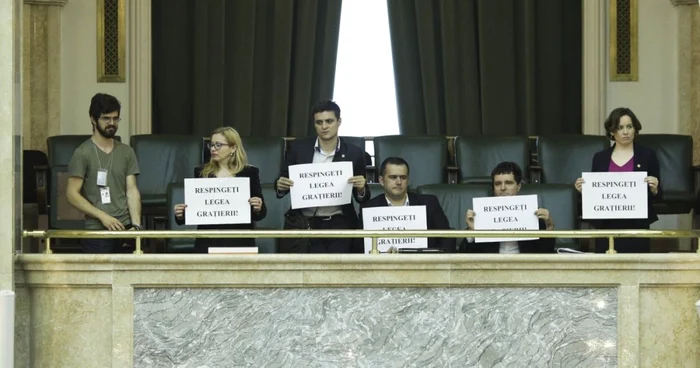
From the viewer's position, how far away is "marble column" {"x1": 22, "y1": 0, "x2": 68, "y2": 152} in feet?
35.0

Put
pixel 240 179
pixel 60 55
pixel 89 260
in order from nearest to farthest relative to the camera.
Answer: pixel 89 260 < pixel 240 179 < pixel 60 55

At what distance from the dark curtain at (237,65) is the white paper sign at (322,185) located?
4.77 metres

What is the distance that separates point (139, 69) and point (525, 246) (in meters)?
4.97

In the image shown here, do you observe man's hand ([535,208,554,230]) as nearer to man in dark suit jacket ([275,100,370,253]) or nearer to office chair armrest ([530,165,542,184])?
man in dark suit jacket ([275,100,370,253])

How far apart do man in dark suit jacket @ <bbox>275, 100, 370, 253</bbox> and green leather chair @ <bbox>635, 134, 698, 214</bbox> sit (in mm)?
2713

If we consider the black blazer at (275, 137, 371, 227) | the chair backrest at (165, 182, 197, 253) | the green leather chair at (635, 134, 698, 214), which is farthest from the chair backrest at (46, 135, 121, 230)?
the green leather chair at (635, 134, 698, 214)

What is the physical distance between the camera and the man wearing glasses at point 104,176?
7125 millimetres

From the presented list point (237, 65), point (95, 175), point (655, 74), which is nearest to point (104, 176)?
point (95, 175)

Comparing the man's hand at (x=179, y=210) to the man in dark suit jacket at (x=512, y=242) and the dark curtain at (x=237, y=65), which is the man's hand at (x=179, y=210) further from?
the dark curtain at (x=237, y=65)

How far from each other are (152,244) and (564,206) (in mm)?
2624

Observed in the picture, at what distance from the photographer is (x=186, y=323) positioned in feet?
20.3

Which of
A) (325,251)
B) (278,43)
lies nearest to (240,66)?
(278,43)

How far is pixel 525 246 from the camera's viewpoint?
22.7 feet

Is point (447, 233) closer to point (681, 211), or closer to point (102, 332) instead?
point (102, 332)
